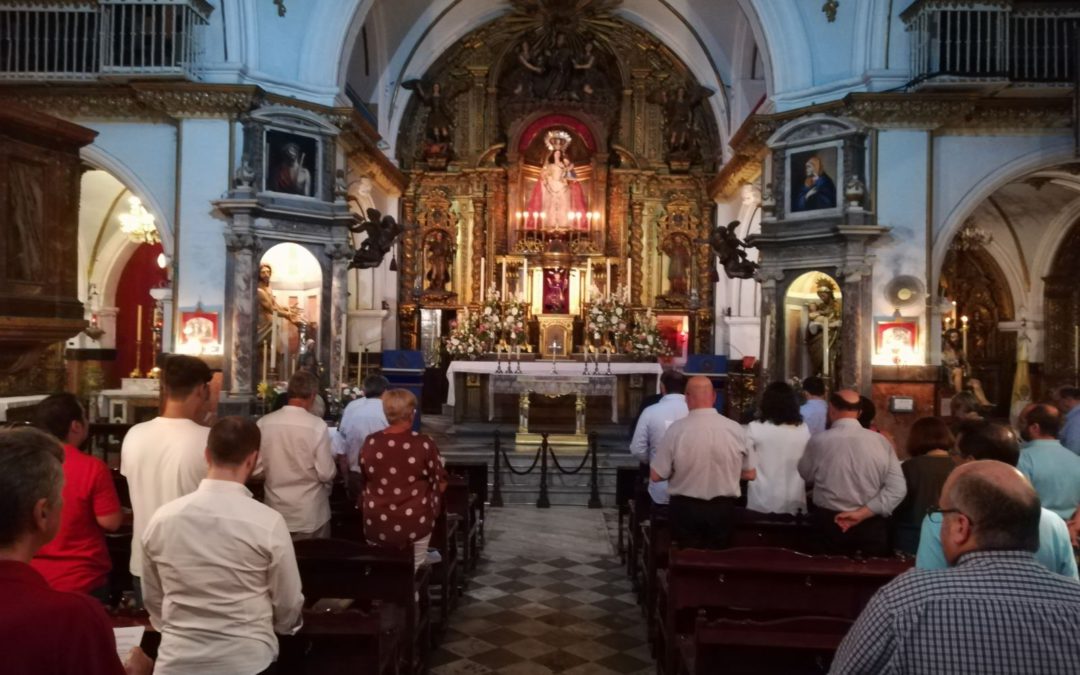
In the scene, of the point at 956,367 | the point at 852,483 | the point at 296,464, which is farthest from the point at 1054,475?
the point at 956,367

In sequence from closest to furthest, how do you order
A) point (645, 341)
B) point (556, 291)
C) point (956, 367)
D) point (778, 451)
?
point (778, 451), point (956, 367), point (645, 341), point (556, 291)

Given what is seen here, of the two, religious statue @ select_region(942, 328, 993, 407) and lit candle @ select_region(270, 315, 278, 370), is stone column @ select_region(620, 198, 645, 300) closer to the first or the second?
religious statue @ select_region(942, 328, 993, 407)

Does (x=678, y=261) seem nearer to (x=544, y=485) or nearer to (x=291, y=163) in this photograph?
(x=291, y=163)

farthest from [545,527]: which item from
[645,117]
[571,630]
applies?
[645,117]

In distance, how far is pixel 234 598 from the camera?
298 cm

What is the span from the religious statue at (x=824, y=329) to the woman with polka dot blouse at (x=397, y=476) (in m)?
10.2

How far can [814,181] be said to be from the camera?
1334 cm

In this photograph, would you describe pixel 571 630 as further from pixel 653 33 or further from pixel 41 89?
pixel 653 33

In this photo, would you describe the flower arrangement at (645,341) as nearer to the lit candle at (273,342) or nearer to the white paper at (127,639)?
the lit candle at (273,342)

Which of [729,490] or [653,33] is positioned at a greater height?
[653,33]

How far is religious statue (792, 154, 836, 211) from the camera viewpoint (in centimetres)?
1318

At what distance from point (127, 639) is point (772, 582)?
297 cm

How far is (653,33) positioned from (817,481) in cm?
1696

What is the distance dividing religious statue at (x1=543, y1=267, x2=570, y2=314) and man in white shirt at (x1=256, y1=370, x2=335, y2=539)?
49.2 ft
